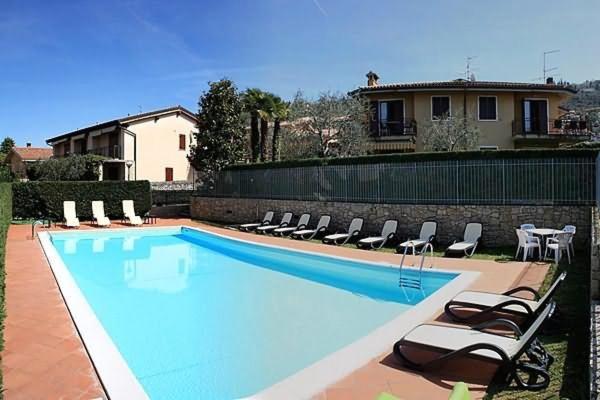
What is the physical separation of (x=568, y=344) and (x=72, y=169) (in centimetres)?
3666

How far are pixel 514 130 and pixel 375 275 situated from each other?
2130 centimetres

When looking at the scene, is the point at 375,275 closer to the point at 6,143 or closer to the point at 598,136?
the point at 598,136

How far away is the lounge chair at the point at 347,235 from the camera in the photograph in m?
16.5

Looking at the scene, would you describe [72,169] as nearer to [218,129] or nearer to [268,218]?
[218,129]

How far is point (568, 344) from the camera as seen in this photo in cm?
579

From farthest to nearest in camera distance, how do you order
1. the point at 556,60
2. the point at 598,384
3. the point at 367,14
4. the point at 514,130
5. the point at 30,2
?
the point at 556,60 → the point at 514,130 → the point at 367,14 → the point at 30,2 → the point at 598,384

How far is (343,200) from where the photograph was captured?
60.8ft

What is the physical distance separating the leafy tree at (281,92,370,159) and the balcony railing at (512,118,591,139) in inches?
395

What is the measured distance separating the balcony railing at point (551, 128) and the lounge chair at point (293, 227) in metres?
17.0

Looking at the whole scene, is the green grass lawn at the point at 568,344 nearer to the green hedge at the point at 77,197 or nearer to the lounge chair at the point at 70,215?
the lounge chair at the point at 70,215

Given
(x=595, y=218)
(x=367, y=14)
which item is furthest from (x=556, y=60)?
(x=595, y=218)

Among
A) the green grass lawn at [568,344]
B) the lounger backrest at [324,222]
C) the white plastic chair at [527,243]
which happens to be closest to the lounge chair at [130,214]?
the lounger backrest at [324,222]

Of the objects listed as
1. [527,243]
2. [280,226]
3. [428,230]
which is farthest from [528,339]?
[280,226]

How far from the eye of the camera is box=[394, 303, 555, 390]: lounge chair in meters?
4.78
